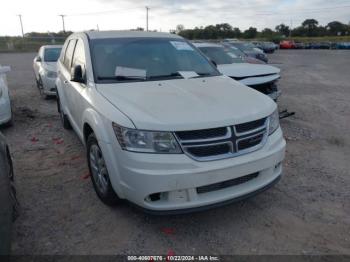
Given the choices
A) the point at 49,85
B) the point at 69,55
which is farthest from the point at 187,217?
the point at 49,85

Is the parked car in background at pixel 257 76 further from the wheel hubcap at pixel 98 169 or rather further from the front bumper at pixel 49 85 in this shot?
the front bumper at pixel 49 85

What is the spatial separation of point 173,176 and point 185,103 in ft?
2.60

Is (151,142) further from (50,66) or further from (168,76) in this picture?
(50,66)

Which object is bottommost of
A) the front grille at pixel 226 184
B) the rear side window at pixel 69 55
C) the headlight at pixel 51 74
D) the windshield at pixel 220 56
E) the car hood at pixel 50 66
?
the front grille at pixel 226 184

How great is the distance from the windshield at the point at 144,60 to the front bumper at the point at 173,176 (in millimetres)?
1097

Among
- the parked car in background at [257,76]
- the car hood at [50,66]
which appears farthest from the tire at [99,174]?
the car hood at [50,66]

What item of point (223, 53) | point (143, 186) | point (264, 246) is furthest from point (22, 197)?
point (223, 53)

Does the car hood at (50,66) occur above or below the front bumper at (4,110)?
above

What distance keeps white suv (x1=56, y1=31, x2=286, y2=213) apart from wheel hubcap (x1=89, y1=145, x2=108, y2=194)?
0.4 inches

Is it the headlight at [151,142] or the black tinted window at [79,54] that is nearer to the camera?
the headlight at [151,142]

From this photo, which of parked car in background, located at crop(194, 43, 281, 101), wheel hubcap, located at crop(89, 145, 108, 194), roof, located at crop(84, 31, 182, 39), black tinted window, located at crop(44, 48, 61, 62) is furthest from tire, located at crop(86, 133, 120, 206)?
black tinted window, located at crop(44, 48, 61, 62)

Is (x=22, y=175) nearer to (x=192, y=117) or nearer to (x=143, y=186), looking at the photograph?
(x=143, y=186)

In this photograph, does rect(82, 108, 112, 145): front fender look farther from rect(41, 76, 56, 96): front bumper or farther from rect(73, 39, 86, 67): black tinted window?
rect(41, 76, 56, 96): front bumper

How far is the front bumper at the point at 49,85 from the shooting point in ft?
28.1
